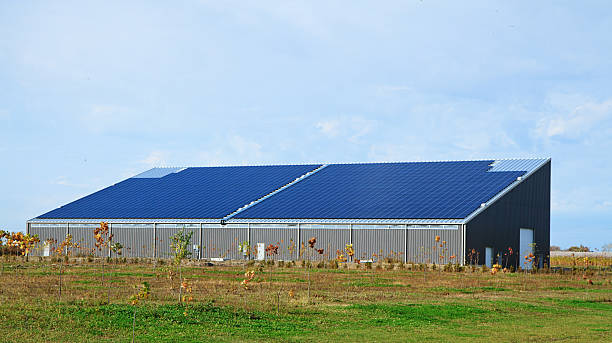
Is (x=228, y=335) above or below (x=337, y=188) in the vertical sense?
below

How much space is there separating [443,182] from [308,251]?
11.0 m

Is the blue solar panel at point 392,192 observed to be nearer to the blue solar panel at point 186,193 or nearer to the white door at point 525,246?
the blue solar panel at point 186,193

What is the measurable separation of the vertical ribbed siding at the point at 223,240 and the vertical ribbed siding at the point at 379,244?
7978mm

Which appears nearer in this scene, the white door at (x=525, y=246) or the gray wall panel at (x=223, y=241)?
the white door at (x=525, y=246)

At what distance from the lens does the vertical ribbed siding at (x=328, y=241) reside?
4466cm

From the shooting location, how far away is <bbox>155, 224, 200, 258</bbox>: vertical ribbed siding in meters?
49.6

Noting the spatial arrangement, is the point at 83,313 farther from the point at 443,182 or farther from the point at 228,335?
the point at 443,182

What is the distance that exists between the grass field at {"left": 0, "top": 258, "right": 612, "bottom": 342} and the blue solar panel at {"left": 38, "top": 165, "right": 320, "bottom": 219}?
23.4 metres

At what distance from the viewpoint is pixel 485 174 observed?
163 ft

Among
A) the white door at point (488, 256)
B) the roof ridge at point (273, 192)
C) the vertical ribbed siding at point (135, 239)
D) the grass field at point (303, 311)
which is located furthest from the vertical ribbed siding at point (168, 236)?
the grass field at point (303, 311)

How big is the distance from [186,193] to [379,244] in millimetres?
20151

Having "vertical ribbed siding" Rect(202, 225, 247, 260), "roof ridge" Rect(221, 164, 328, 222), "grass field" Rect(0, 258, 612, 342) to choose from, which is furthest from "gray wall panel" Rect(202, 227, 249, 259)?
"grass field" Rect(0, 258, 612, 342)

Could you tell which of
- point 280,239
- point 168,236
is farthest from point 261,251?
point 168,236

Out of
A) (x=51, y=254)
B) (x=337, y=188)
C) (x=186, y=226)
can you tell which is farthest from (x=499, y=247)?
(x=51, y=254)
